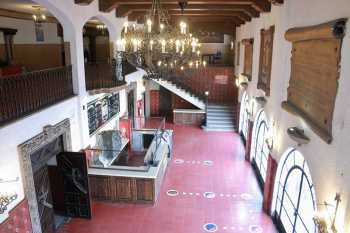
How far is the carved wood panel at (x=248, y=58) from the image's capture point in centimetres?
1337

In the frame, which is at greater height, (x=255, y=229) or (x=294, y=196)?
(x=294, y=196)

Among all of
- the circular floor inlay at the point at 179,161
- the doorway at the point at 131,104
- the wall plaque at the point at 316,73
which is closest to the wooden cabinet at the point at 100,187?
the circular floor inlay at the point at 179,161

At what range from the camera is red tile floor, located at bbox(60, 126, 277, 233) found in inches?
340

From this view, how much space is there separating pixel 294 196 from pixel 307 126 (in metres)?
2.61

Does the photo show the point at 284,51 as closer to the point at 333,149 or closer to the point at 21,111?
the point at 333,149

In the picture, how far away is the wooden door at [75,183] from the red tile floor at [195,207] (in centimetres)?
43

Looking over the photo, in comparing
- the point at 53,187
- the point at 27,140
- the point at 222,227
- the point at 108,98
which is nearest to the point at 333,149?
the point at 222,227

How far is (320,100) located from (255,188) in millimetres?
6100

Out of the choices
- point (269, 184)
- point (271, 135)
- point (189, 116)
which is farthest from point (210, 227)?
point (189, 116)

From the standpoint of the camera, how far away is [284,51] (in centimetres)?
801

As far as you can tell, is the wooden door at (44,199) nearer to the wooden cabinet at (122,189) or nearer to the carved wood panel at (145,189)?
the wooden cabinet at (122,189)

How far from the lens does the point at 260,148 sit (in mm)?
11992

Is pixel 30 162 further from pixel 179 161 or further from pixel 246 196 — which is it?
pixel 179 161

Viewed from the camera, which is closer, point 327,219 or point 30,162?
point 327,219
